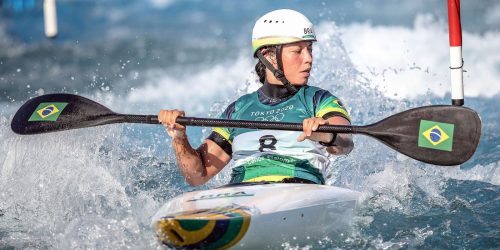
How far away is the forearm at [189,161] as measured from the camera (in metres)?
4.63

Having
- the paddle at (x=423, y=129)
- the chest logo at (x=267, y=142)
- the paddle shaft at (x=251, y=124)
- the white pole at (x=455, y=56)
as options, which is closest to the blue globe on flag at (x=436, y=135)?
the paddle at (x=423, y=129)

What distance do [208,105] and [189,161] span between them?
640 cm

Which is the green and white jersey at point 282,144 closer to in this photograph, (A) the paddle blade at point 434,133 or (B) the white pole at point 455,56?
(A) the paddle blade at point 434,133

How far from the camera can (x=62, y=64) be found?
38.7ft

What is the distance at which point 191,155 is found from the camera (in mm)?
4707

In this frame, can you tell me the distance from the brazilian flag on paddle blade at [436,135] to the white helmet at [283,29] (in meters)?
0.91

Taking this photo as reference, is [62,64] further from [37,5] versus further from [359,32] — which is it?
[359,32]

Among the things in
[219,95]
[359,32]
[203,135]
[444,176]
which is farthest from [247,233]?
[359,32]

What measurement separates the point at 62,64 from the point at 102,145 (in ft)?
19.9

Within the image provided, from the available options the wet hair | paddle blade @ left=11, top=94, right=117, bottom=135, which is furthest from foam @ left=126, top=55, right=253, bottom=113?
the wet hair

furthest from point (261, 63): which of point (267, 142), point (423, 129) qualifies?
point (423, 129)

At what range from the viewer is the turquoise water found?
4.69 metres

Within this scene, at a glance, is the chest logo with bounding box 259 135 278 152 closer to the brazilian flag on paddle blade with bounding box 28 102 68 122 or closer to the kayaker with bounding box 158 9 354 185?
the kayaker with bounding box 158 9 354 185

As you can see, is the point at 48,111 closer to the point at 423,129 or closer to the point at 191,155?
the point at 191,155
